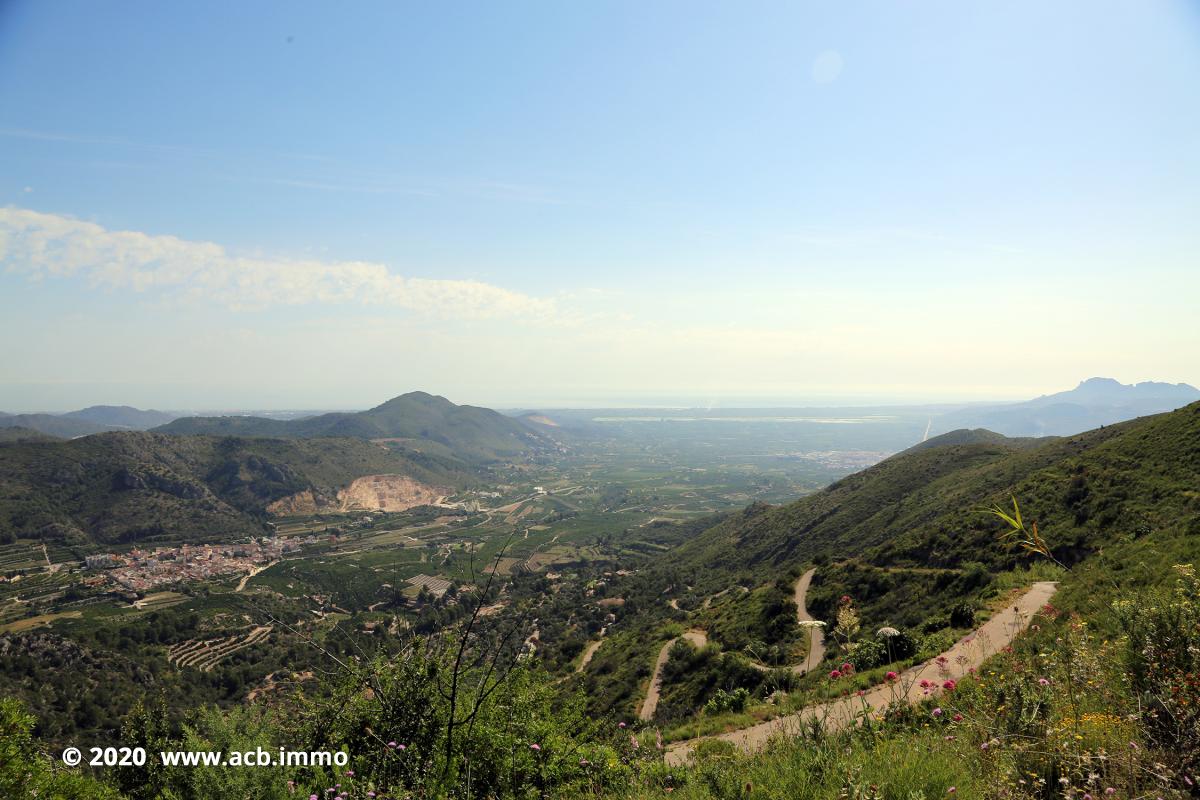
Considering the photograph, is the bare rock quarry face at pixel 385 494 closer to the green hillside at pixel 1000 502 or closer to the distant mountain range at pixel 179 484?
the distant mountain range at pixel 179 484

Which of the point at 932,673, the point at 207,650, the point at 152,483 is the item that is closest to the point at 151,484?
the point at 152,483

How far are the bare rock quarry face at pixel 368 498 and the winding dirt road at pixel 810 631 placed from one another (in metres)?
138

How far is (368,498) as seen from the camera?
476 ft

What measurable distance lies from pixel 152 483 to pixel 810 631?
15270 cm

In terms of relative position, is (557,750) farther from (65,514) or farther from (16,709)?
(65,514)

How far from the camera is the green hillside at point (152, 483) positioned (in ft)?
329

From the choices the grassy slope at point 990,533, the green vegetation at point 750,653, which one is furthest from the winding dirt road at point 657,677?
the grassy slope at point 990,533

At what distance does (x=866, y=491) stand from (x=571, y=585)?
43865 millimetres

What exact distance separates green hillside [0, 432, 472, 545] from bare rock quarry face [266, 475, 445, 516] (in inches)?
106

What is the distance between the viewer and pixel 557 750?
6.09 m

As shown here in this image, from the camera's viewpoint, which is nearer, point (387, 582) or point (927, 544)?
point (927, 544)

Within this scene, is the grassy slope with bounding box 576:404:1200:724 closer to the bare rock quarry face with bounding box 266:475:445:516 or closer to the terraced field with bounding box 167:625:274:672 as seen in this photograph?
the terraced field with bounding box 167:625:274:672

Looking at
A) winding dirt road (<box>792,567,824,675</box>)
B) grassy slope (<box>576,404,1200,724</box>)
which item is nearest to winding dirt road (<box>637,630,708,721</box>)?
grassy slope (<box>576,404,1200,724</box>)

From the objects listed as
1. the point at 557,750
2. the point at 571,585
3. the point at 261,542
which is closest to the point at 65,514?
the point at 261,542
